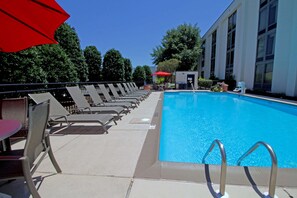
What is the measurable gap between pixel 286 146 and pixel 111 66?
16.7 metres

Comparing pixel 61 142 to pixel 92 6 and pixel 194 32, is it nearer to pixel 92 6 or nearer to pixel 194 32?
pixel 92 6

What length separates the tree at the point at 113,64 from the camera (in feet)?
61.6

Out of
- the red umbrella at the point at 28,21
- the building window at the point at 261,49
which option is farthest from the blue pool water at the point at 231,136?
the building window at the point at 261,49

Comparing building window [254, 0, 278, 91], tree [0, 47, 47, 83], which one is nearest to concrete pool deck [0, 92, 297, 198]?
tree [0, 47, 47, 83]

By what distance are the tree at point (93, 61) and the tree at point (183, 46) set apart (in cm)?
1310

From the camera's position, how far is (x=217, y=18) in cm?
2639

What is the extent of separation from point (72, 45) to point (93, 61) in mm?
4569

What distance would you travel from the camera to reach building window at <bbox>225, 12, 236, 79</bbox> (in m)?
21.3

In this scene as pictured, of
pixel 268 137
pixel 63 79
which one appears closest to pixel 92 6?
pixel 63 79

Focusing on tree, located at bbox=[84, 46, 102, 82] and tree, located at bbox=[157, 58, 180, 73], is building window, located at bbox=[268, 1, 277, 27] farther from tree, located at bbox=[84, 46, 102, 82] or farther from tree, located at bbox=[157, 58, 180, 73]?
tree, located at bbox=[84, 46, 102, 82]

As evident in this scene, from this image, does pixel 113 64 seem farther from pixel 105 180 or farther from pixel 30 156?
pixel 30 156

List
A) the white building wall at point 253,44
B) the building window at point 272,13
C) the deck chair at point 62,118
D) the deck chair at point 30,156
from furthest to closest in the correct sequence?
the building window at point 272,13 → the white building wall at point 253,44 → the deck chair at point 62,118 → the deck chair at point 30,156

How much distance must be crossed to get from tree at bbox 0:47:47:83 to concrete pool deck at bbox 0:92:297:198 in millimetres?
3741

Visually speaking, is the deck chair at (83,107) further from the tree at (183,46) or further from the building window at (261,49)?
the tree at (183,46)
